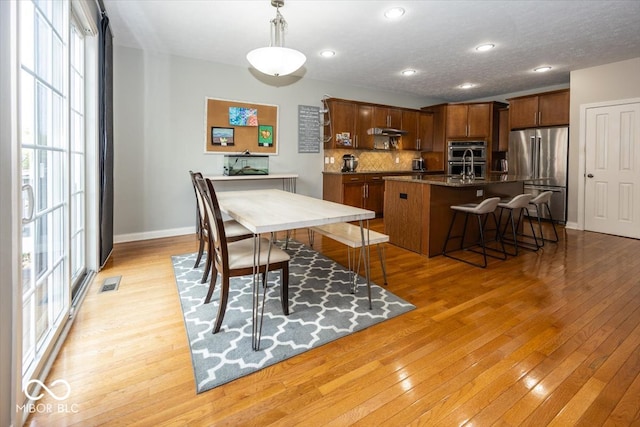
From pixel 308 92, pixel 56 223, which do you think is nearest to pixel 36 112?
pixel 56 223

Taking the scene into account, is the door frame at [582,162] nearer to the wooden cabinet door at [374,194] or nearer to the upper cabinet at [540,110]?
the upper cabinet at [540,110]

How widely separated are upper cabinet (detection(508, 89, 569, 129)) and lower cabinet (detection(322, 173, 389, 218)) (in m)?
2.59

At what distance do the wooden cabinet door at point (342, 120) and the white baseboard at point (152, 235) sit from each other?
277 cm

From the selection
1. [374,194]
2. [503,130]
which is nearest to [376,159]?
[374,194]

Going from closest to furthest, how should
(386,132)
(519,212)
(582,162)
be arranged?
(519,212) < (582,162) < (386,132)

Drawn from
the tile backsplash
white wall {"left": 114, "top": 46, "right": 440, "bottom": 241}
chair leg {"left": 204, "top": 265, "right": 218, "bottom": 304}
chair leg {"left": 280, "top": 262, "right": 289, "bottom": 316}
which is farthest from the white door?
chair leg {"left": 204, "top": 265, "right": 218, "bottom": 304}

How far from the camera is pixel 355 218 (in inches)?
83.3

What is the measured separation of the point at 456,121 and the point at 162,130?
534 cm

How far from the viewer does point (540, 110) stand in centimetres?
546

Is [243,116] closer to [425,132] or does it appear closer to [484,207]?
[484,207]

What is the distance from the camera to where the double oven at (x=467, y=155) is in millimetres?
6387

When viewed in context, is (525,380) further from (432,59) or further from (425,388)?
(432,59)

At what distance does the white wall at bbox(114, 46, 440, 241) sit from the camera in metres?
4.12

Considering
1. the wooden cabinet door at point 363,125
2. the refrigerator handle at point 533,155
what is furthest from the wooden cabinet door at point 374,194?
the refrigerator handle at point 533,155
